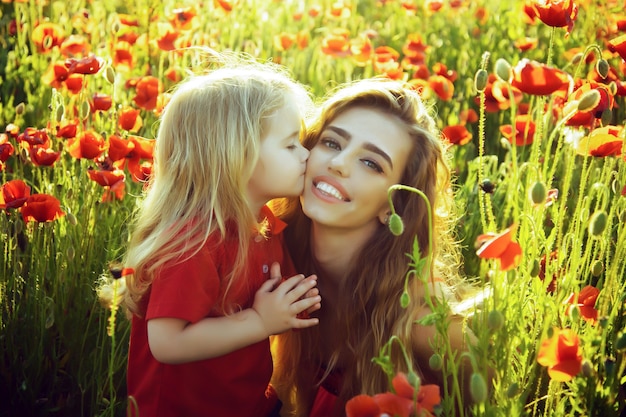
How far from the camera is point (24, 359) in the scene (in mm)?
2346

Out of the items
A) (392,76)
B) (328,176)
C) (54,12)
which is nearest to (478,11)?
(392,76)

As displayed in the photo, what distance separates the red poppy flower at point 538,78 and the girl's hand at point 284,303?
72 centimetres

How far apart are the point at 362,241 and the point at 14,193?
37.3 inches

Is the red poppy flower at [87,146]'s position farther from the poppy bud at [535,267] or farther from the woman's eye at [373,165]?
the poppy bud at [535,267]

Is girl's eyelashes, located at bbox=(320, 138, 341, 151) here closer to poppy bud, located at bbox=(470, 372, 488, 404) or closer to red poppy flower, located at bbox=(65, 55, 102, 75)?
red poppy flower, located at bbox=(65, 55, 102, 75)

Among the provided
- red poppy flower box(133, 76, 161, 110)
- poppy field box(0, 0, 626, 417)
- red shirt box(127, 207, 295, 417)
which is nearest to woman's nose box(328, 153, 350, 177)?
red shirt box(127, 207, 295, 417)

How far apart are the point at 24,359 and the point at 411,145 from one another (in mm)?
1243

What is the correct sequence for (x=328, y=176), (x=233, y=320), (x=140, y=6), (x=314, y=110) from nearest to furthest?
(x=233, y=320) → (x=328, y=176) → (x=314, y=110) → (x=140, y=6)

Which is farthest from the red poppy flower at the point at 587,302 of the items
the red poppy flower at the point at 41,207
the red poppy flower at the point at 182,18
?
the red poppy flower at the point at 182,18

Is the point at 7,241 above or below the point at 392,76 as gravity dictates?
below

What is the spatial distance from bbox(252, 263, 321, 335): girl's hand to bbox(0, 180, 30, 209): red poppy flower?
65 centimetres

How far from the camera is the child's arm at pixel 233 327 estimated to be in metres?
1.93

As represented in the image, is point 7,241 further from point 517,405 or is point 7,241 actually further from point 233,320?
point 517,405

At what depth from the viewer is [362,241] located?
93.5 inches
